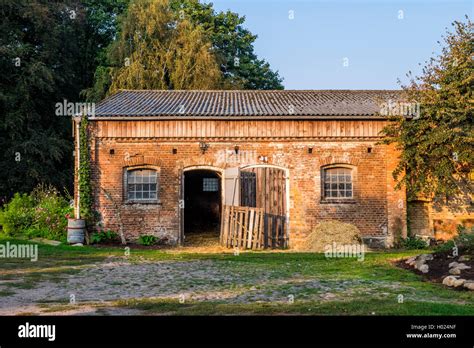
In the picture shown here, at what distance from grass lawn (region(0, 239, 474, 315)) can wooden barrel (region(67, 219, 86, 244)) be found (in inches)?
92.7

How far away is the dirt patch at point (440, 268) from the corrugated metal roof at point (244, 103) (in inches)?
266

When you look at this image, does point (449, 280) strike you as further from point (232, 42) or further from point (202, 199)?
point (232, 42)

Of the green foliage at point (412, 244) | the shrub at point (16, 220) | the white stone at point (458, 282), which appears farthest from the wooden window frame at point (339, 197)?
the shrub at point (16, 220)

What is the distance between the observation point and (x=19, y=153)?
2508cm

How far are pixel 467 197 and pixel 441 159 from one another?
2.12 metres

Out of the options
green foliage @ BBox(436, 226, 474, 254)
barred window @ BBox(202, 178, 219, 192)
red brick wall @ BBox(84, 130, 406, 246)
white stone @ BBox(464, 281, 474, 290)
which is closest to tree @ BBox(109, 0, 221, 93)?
barred window @ BBox(202, 178, 219, 192)

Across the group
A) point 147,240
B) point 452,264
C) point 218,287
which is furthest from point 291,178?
point 218,287

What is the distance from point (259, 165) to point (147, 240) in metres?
4.48

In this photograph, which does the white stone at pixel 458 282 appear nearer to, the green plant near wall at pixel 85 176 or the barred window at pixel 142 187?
the barred window at pixel 142 187

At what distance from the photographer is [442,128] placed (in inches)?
602

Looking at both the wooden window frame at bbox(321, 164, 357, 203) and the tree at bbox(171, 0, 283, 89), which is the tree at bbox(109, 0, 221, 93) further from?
the wooden window frame at bbox(321, 164, 357, 203)

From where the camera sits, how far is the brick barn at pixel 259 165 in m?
16.7

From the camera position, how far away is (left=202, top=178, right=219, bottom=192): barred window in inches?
1005

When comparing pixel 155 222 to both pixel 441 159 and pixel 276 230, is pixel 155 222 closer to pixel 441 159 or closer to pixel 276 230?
pixel 276 230
